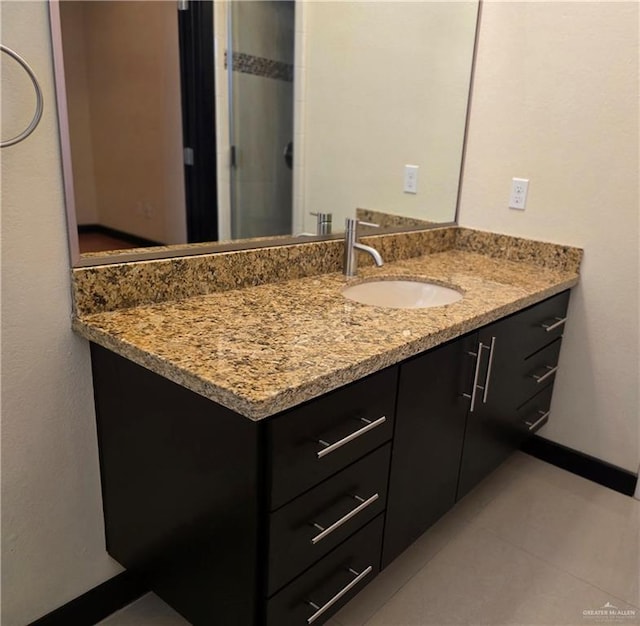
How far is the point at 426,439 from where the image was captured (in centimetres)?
138

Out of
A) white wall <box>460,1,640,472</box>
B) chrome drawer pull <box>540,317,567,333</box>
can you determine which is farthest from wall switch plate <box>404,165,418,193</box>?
chrome drawer pull <box>540,317,567,333</box>

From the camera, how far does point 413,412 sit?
1296 millimetres

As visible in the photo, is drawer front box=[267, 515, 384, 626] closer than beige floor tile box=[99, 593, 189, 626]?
Yes

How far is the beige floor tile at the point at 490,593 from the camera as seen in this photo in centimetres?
148

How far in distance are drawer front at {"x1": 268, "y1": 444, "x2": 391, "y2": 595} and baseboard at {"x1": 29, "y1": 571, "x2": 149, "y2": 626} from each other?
518 mm

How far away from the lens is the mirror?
121cm

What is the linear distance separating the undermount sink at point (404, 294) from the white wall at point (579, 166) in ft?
1.80

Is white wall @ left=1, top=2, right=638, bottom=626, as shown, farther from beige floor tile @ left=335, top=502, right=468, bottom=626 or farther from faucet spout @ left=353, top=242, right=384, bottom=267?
faucet spout @ left=353, top=242, right=384, bottom=267

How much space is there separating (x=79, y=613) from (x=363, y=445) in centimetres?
85

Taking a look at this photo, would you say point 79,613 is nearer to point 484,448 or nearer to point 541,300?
point 484,448

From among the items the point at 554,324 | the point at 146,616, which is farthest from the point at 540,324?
the point at 146,616

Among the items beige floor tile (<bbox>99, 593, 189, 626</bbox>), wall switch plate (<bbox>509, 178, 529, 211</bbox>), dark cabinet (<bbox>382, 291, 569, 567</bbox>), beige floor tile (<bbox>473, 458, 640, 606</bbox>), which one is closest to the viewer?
dark cabinet (<bbox>382, 291, 569, 567</bbox>)

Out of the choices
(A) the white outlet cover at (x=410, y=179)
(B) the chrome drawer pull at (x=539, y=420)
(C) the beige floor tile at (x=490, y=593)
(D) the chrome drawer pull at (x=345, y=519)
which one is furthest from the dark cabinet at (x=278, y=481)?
(A) the white outlet cover at (x=410, y=179)

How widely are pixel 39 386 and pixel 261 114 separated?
99 cm
